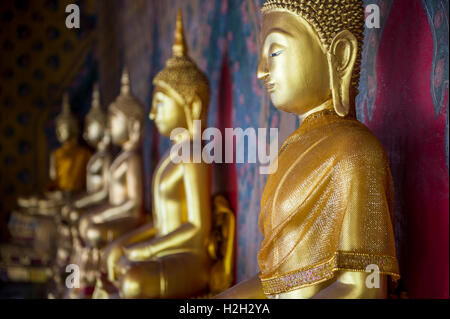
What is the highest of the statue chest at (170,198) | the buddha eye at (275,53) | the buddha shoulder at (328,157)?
the buddha eye at (275,53)

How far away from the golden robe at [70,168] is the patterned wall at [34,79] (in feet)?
4.24

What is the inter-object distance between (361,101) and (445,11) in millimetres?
474

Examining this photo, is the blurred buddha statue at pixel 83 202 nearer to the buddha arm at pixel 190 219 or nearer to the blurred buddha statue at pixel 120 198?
the blurred buddha statue at pixel 120 198

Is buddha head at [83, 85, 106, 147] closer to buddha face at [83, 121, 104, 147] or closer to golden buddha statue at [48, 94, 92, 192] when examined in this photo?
buddha face at [83, 121, 104, 147]

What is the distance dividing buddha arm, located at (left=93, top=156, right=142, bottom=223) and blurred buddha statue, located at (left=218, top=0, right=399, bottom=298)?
1.95 metres

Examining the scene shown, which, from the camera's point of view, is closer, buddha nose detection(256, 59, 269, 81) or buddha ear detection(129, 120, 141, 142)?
buddha nose detection(256, 59, 269, 81)

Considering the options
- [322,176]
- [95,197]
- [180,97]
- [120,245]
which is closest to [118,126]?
[95,197]

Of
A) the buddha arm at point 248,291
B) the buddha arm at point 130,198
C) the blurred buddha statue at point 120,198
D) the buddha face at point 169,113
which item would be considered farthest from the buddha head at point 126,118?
the buddha arm at point 248,291

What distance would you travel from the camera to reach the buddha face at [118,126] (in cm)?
365

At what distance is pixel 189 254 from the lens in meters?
2.43

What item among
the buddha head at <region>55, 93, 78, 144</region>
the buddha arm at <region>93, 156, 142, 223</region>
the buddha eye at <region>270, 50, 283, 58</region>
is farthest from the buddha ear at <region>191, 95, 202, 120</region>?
the buddha head at <region>55, 93, 78, 144</region>

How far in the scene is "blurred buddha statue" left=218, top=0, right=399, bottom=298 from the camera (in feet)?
3.84

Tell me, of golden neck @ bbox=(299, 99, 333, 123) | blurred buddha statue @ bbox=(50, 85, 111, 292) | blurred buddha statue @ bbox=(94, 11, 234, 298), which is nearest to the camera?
golden neck @ bbox=(299, 99, 333, 123)
